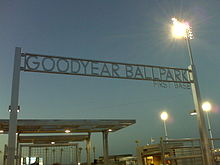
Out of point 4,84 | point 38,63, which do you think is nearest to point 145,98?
point 4,84

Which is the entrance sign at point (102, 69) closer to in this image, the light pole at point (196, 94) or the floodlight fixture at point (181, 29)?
the light pole at point (196, 94)

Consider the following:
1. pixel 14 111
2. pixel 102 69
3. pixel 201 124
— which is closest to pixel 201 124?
pixel 201 124

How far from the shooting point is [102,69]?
370 inches

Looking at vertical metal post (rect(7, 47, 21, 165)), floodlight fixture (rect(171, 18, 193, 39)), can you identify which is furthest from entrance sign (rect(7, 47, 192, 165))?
floodlight fixture (rect(171, 18, 193, 39))

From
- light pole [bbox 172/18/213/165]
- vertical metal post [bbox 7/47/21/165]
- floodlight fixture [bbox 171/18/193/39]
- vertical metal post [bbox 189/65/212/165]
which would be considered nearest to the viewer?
vertical metal post [bbox 7/47/21/165]

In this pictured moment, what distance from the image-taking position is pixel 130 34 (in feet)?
78.5

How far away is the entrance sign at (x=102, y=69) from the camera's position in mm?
8430

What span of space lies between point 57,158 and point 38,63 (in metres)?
5.61

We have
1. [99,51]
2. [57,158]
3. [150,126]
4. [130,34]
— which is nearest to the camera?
[57,158]

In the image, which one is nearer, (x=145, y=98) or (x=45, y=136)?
(x=45, y=136)

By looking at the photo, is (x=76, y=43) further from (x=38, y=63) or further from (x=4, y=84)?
(x=38, y=63)

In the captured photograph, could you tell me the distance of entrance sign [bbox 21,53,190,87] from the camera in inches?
332

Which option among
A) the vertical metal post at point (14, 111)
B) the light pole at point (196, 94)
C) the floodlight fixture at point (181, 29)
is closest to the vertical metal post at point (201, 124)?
the light pole at point (196, 94)

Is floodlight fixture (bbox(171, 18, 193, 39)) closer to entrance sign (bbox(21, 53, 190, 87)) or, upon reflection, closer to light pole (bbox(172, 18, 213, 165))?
light pole (bbox(172, 18, 213, 165))
